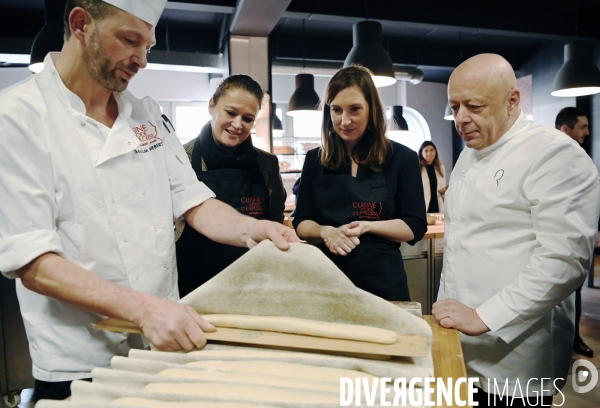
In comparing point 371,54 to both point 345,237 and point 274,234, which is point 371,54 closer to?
point 345,237

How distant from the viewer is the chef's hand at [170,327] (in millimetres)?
838

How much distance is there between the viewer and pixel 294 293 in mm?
922

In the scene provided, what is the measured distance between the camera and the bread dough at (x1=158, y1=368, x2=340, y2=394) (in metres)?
0.68

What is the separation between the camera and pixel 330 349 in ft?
2.56

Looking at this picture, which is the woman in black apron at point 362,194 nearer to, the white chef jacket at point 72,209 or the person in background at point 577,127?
the white chef jacket at point 72,209

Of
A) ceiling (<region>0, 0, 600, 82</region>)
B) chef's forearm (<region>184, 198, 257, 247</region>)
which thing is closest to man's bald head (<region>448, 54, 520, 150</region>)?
chef's forearm (<region>184, 198, 257, 247</region>)

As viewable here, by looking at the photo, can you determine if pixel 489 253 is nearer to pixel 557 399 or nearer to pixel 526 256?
pixel 526 256

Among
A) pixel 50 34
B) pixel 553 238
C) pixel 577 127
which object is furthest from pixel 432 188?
pixel 553 238

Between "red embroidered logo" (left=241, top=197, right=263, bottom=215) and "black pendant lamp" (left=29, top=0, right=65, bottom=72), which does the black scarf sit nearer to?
"red embroidered logo" (left=241, top=197, right=263, bottom=215)

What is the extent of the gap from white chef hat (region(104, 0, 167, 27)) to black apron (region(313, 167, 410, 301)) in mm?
841

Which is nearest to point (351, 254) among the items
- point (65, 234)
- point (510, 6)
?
point (65, 234)

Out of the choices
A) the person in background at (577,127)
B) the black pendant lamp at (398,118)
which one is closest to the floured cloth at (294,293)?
the person in background at (577,127)

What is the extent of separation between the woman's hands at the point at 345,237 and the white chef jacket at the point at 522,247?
11.6 inches

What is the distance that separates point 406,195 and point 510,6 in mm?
4946
